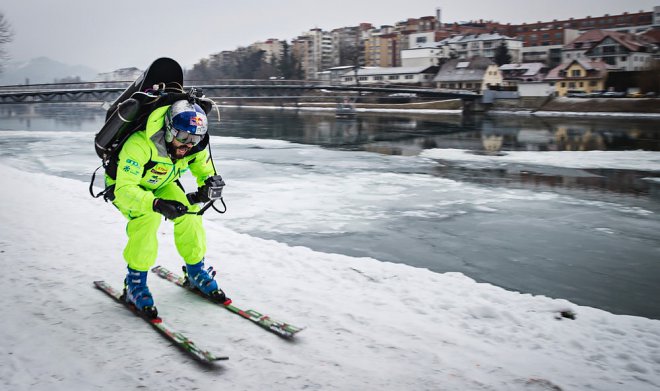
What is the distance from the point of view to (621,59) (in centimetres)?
7369

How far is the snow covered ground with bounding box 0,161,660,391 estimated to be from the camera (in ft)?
10.9

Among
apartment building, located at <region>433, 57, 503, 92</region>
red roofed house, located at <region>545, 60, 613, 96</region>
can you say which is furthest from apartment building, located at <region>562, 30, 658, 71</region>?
apartment building, located at <region>433, 57, 503, 92</region>

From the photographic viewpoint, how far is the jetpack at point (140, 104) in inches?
156

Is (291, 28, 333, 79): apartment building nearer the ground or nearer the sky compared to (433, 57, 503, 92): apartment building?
nearer the sky

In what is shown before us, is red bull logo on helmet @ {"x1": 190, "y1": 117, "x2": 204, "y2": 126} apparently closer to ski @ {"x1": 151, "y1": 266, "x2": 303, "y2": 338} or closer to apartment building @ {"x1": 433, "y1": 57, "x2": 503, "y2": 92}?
ski @ {"x1": 151, "y1": 266, "x2": 303, "y2": 338}

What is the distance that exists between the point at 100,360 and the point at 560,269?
574 centimetres

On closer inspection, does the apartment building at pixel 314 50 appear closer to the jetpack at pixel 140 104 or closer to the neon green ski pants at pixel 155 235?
the jetpack at pixel 140 104

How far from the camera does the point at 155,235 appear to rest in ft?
13.5

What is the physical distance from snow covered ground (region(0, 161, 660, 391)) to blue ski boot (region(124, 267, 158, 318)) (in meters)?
0.12

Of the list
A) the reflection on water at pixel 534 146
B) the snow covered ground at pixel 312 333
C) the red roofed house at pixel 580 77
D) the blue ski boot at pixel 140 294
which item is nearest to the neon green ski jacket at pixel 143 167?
the blue ski boot at pixel 140 294

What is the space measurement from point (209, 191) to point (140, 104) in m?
0.87

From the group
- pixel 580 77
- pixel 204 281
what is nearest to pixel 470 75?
pixel 580 77

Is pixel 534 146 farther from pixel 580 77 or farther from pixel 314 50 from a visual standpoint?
pixel 314 50

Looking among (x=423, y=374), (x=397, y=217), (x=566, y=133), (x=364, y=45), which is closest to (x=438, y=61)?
(x=364, y=45)
